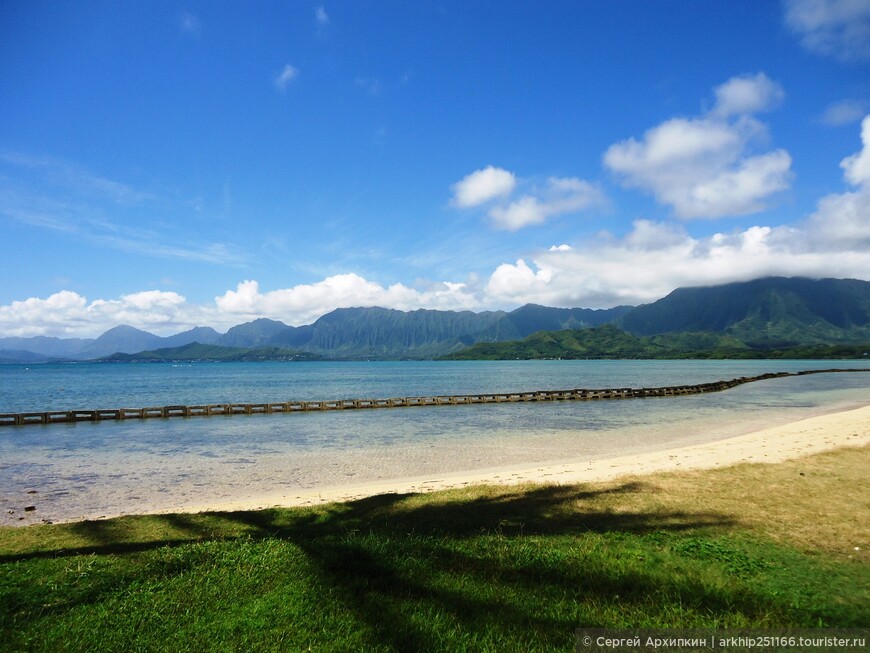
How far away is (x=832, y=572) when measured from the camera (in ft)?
22.7

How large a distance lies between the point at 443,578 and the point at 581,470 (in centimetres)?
1374

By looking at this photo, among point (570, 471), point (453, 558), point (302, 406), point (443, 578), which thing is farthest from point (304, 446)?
point (443, 578)

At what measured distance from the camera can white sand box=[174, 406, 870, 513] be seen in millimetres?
15867

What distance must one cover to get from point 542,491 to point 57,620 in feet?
35.6

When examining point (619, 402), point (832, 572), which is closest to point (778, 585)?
point (832, 572)

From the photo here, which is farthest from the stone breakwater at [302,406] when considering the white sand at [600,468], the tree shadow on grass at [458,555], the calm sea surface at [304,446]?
the tree shadow on grass at [458,555]

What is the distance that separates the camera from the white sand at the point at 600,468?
15.9 m

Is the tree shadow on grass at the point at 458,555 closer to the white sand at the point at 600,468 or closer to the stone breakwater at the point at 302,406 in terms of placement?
the white sand at the point at 600,468

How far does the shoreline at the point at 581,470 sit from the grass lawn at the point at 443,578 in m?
4.39

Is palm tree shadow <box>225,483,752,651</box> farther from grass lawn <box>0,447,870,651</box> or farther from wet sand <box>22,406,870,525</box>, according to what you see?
wet sand <box>22,406,870,525</box>

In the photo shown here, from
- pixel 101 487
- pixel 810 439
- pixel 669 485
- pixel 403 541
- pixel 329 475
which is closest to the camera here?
pixel 403 541

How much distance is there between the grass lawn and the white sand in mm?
4648

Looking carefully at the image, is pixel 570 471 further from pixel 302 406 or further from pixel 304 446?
pixel 302 406

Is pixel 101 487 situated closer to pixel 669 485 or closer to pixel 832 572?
pixel 669 485
